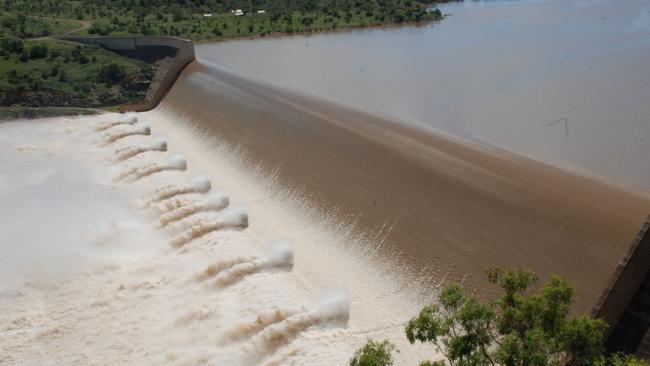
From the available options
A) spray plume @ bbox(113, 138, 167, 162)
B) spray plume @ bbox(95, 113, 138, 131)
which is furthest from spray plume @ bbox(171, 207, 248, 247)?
spray plume @ bbox(95, 113, 138, 131)

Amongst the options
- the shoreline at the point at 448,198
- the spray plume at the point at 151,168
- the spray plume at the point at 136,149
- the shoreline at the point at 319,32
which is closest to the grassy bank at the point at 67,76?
the spray plume at the point at 136,149

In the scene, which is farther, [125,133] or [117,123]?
[117,123]

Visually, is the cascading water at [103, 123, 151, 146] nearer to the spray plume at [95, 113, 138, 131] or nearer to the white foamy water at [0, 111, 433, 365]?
the spray plume at [95, 113, 138, 131]

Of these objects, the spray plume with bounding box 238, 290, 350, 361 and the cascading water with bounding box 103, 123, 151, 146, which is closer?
the spray plume with bounding box 238, 290, 350, 361

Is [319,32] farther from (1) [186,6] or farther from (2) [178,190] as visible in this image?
(2) [178,190]

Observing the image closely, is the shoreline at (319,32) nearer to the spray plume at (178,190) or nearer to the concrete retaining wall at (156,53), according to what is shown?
the concrete retaining wall at (156,53)

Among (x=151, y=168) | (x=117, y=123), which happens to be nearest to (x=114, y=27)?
(x=117, y=123)
